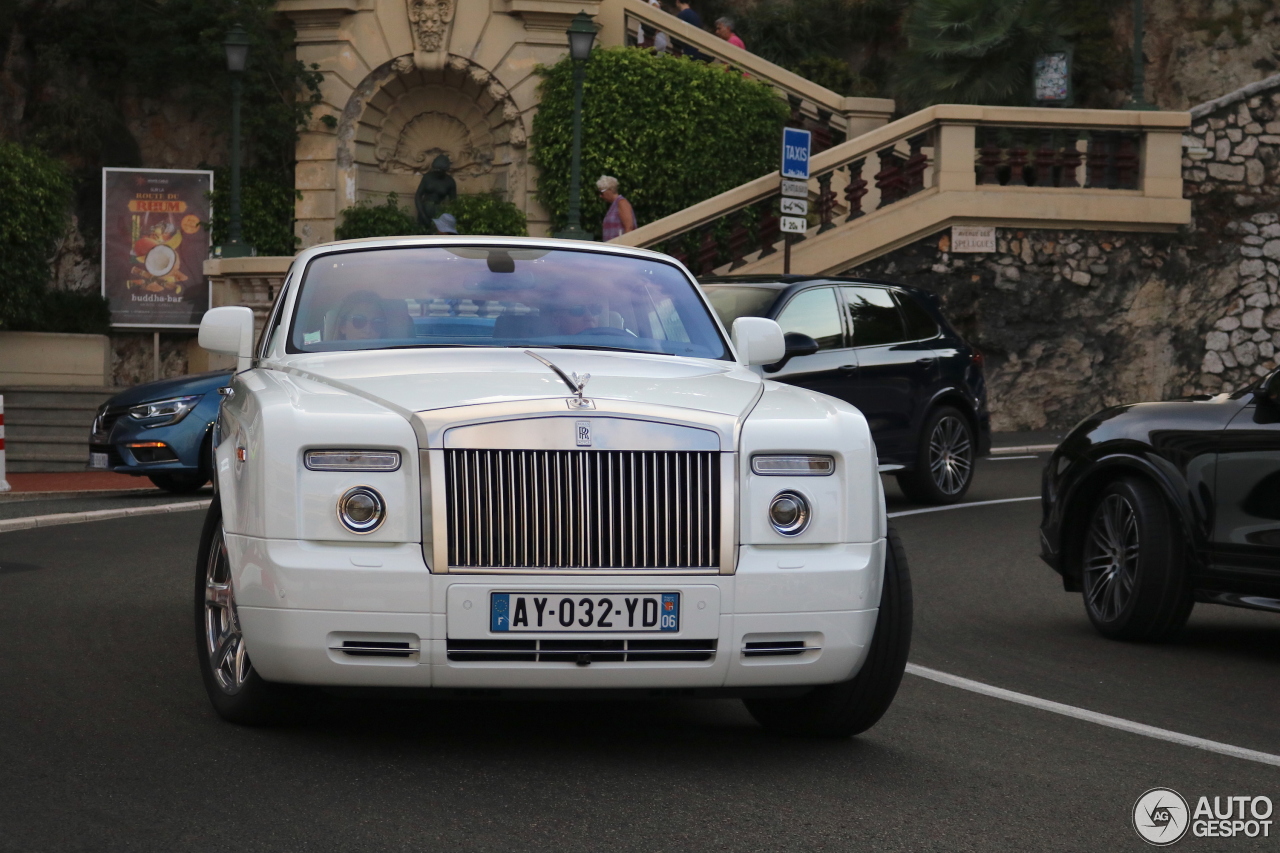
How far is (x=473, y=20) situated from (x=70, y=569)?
19989 millimetres

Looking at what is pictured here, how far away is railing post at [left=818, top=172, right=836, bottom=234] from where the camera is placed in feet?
73.0

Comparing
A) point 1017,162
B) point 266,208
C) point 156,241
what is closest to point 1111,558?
A: point 1017,162

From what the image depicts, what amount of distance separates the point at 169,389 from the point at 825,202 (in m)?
9.92

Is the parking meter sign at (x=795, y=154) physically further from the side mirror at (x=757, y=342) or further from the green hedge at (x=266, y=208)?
the green hedge at (x=266, y=208)

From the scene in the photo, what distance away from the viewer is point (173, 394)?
15.1 m

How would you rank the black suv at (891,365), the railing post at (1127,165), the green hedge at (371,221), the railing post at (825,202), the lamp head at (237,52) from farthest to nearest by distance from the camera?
1. the green hedge at (371,221)
2. the lamp head at (237,52)
3. the railing post at (1127,165)
4. the railing post at (825,202)
5. the black suv at (891,365)

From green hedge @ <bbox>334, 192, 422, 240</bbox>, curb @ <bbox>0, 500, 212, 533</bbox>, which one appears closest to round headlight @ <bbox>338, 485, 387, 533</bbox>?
curb @ <bbox>0, 500, 212, 533</bbox>

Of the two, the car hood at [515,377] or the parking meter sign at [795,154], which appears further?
the parking meter sign at [795,154]

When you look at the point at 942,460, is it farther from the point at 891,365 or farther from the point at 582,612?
the point at 582,612

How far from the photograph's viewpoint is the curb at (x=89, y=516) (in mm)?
13180

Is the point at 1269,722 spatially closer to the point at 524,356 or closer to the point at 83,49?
the point at 524,356

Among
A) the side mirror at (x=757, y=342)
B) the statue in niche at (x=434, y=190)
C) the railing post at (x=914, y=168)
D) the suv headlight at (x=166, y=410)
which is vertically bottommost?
the suv headlight at (x=166, y=410)

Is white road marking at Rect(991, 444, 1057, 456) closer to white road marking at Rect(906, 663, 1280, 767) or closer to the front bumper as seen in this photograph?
white road marking at Rect(906, 663, 1280, 767)

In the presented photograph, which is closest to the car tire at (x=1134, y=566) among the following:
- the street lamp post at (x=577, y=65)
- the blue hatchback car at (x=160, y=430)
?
the blue hatchback car at (x=160, y=430)
